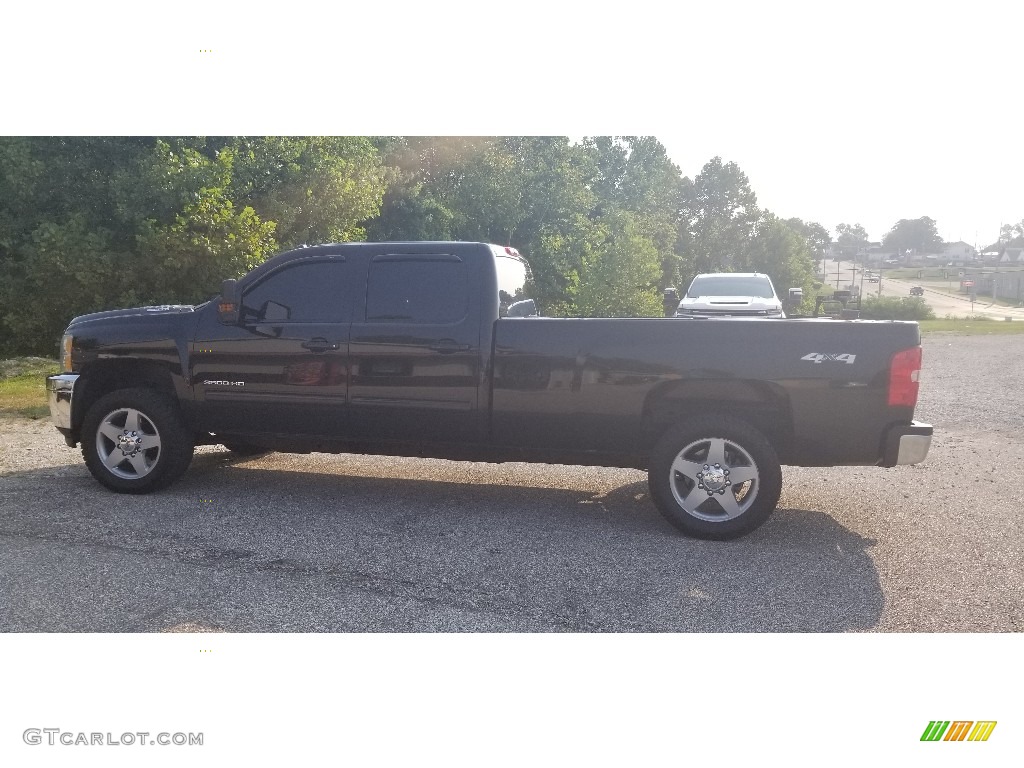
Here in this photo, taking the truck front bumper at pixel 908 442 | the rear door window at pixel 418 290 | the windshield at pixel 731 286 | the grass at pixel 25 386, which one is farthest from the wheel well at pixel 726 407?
the windshield at pixel 731 286

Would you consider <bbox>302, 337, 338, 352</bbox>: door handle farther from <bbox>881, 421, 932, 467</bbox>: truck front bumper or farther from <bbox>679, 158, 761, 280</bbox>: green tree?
<bbox>679, 158, 761, 280</bbox>: green tree

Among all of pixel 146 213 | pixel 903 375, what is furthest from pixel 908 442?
pixel 146 213

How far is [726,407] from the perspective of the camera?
5625mm

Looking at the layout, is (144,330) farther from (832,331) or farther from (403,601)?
(832,331)

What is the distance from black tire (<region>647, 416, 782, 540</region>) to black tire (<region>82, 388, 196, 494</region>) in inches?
139

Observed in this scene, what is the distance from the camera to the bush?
34.6 metres

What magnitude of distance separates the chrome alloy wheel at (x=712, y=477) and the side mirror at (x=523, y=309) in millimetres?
1643

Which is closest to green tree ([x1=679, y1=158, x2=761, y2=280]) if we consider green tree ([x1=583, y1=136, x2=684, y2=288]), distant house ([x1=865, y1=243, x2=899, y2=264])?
green tree ([x1=583, y1=136, x2=684, y2=288])

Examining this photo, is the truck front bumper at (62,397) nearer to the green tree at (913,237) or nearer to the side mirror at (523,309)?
the side mirror at (523,309)

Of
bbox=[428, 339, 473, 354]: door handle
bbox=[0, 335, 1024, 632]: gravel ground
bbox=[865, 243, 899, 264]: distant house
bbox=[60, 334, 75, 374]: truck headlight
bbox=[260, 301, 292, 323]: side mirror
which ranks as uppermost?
bbox=[865, 243, 899, 264]: distant house

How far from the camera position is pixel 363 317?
247 inches

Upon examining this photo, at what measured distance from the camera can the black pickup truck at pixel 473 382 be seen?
5.39 m

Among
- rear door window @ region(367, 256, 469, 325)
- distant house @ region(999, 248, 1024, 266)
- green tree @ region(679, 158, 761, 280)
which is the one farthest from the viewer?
distant house @ region(999, 248, 1024, 266)
